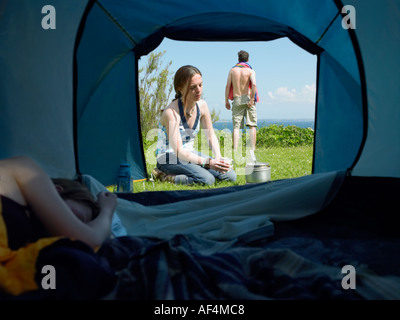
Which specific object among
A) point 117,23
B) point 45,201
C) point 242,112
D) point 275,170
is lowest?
point 275,170

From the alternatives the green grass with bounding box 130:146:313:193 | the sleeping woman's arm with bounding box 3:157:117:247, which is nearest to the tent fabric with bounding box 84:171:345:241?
the sleeping woman's arm with bounding box 3:157:117:247

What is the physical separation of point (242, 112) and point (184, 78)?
2.42 metres

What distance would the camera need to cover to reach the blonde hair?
340 centimetres

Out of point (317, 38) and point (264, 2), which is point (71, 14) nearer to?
point (264, 2)

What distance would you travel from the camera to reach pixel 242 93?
563 centimetres

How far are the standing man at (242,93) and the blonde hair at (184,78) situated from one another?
6.59 ft

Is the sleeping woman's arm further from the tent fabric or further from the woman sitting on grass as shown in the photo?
the woman sitting on grass

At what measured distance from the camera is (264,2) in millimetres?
3012

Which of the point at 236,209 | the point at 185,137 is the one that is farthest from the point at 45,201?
the point at 185,137

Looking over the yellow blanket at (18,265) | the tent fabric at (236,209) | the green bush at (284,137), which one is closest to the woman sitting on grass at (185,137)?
the tent fabric at (236,209)

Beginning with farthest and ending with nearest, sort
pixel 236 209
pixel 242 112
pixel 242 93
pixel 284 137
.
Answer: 1. pixel 284 137
2. pixel 242 112
3. pixel 242 93
4. pixel 236 209

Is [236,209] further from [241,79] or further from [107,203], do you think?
[241,79]

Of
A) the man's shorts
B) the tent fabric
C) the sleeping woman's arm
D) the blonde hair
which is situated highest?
the blonde hair

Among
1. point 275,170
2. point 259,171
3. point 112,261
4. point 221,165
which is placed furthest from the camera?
point 275,170
